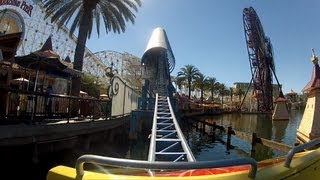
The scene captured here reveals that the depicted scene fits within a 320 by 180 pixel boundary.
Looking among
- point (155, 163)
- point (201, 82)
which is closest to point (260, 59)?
point (201, 82)

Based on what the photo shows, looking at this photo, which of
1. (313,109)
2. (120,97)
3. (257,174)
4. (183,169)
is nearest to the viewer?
(183,169)

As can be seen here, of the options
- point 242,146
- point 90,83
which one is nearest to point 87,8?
point 242,146

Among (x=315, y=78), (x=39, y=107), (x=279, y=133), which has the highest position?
(x=315, y=78)

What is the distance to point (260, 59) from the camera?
76938 mm

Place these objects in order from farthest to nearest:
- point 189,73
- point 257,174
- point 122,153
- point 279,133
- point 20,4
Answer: point 189,73 → point 279,133 → point 20,4 → point 122,153 → point 257,174

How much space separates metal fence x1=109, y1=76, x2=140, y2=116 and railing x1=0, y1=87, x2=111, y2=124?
107 centimetres

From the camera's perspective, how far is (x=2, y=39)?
45.2 ft

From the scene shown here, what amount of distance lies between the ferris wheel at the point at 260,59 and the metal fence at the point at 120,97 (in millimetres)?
56911

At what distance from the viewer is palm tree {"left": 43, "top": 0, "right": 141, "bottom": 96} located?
21344 millimetres

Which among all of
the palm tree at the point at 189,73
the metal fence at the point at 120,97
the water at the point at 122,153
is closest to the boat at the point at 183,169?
the water at the point at 122,153

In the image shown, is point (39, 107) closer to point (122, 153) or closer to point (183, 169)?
point (122, 153)

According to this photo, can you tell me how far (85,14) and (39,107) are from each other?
1004 centimetres

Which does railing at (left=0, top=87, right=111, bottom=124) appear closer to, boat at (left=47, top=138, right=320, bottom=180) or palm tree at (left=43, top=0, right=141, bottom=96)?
palm tree at (left=43, top=0, right=141, bottom=96)

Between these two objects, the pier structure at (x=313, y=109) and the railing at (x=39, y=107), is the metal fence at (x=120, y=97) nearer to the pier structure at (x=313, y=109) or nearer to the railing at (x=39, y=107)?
the railing at (x=39, y=107)
